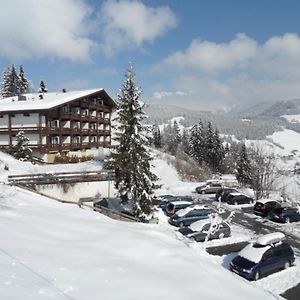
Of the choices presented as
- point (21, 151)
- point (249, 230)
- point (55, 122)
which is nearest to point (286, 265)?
point (249, 230)

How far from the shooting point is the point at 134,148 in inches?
1194

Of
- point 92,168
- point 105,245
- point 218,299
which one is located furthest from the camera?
point 92,168

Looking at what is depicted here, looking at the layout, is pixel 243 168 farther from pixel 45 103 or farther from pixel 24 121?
pixel 24 121

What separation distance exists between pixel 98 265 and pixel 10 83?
296 ft

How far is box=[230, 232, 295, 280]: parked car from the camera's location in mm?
19266

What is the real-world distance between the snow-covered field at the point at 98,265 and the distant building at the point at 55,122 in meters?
33.1

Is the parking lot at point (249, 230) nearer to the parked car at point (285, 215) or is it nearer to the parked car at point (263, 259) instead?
the parked car at point (285, 215)

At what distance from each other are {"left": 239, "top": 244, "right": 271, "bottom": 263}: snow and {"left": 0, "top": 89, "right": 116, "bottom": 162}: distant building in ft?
119

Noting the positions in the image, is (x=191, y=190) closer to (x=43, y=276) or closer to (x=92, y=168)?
(x=92, y=168)

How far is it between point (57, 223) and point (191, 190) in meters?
34.7

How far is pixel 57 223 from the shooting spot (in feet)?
55.7

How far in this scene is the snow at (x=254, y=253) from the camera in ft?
64.3

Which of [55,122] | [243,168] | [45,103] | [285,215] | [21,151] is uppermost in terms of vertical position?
[45,103]

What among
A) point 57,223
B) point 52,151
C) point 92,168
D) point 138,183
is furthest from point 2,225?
point 52,151
